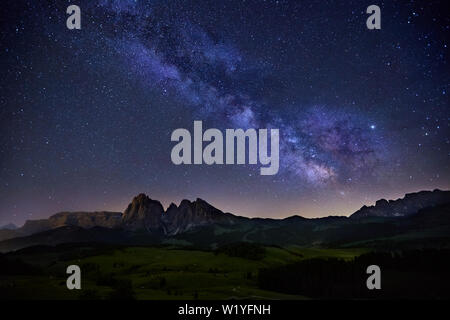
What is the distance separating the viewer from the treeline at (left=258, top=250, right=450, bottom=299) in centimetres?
10338

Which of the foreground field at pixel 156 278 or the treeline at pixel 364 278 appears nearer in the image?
the foreground field at pixel 156 278

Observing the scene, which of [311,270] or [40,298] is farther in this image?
[311,270]

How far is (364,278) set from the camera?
389 feet

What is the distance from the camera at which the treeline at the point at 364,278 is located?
10338 centimetres

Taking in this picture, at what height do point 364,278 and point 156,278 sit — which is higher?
point 156,278

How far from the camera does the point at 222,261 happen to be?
158250 mm

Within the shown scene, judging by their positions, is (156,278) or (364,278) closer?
(156,278)

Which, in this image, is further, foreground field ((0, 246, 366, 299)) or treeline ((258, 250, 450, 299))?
treeline ((258, 250, 450, 299))

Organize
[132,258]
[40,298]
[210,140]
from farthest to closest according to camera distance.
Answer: [132,258], [40,298], [210,140]
